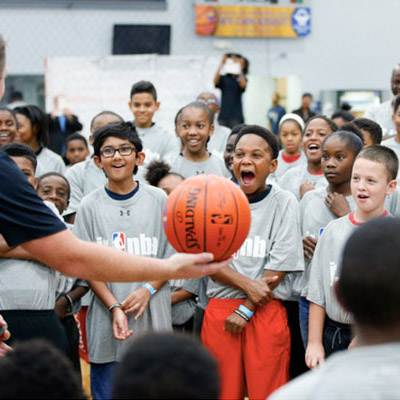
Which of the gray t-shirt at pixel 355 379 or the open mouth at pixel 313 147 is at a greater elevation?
the open mouth at pixel 313 147

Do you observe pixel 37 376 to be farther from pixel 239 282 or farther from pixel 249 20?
pixel 249 20

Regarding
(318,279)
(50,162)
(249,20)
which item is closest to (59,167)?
(50,162)

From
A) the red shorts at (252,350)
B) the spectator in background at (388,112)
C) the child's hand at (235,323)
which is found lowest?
the red shorts at (252,350)

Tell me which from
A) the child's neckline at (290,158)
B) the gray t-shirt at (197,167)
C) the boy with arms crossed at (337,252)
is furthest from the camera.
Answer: the child's neckline at (290,158)

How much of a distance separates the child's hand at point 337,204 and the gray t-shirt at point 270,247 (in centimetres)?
21

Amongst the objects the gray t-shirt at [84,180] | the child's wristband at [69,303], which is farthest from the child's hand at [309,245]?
the gray t-shirt at [84,180]

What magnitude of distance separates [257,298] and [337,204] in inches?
29.9

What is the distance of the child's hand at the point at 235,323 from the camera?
143 inches

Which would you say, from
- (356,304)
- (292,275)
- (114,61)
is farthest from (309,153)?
(114,61)

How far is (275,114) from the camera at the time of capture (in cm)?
1234

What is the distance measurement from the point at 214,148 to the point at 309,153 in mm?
1768

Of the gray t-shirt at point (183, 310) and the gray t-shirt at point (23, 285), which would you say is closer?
the gray t-shirt at point (23, 285)

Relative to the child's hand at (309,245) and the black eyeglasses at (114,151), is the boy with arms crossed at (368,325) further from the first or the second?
the black eyeglasses at (114,151)

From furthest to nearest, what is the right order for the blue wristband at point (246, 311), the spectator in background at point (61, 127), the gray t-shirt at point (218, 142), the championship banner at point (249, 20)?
the championship banner at point (249, 20) < the spectator in background at point (61, 127) < the gray t-shirt at point (218, 142) < the blue wristband at point (246, 311)
